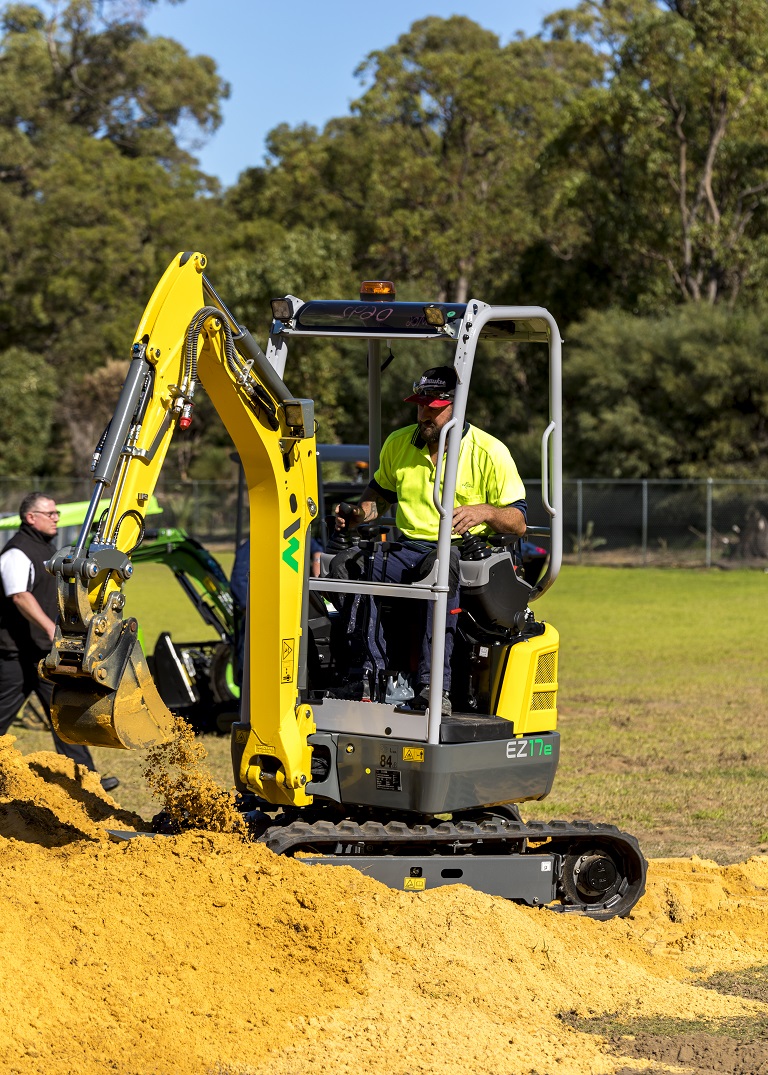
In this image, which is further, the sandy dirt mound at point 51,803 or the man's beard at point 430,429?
the sandy dirt mound at point 51,803

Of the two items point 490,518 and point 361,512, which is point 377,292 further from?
point 490,518

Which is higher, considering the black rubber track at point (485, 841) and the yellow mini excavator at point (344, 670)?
the yellow mini excavator at point (344, 670)

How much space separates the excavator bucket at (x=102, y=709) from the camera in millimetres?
5684

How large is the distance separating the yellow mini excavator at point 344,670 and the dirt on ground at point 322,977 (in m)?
0.33

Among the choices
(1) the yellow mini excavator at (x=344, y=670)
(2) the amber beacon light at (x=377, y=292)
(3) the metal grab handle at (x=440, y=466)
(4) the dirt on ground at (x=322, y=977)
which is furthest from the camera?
(2) the amber beacon light at (x=377, y=292)

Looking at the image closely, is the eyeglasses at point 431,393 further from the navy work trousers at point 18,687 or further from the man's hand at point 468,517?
the navy work trousers at point 18,687

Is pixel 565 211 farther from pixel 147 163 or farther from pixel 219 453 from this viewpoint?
pixel 147 163

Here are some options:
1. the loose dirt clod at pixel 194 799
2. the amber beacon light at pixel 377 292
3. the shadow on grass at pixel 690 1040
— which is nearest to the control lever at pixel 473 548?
the amber beacon light at pixel 377 292

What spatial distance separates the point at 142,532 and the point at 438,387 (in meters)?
1.66

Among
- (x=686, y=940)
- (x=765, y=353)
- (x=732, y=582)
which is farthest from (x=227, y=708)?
(x=765, y=353)

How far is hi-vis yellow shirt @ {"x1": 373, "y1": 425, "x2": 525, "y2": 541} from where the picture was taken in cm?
684

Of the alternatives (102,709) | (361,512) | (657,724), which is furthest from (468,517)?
(657,724)

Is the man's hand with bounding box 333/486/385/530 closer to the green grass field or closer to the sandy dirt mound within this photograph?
the sandy dirt mound

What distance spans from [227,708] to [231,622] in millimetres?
810
